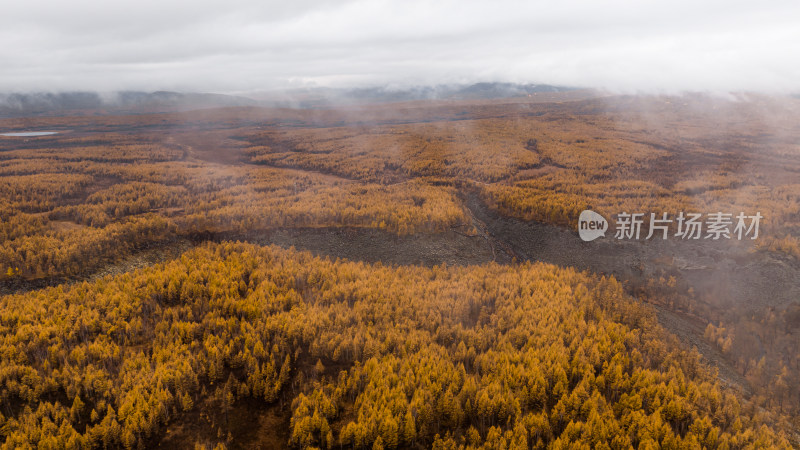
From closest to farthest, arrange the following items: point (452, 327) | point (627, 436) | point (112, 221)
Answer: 1. point (627, 436)
2. point (452, 327)
3. point (112, 221)

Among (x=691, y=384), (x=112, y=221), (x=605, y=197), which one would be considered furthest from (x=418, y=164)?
(x=691, y=384)

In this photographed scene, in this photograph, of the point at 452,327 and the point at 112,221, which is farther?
the point at 112,221

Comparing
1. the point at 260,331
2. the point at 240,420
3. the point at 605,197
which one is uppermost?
the point at 605,197

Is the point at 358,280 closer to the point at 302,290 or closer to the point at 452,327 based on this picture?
the point at 302,290

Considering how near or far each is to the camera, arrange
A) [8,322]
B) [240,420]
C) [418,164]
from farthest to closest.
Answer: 1. [418,164]
2. [8,322]
3. [240,420]

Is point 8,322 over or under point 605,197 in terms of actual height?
under

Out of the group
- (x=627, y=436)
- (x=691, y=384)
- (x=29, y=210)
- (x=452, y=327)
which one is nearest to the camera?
(x=627, y=436)

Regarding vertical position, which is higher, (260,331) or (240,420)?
(260,331)

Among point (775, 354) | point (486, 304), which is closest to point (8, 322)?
point (486, 304)

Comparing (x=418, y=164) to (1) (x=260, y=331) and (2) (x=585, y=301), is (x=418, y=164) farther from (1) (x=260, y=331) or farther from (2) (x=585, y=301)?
(1) (x=260, y=331)

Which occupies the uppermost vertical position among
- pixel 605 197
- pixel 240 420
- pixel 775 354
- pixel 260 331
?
pixel 605 197
